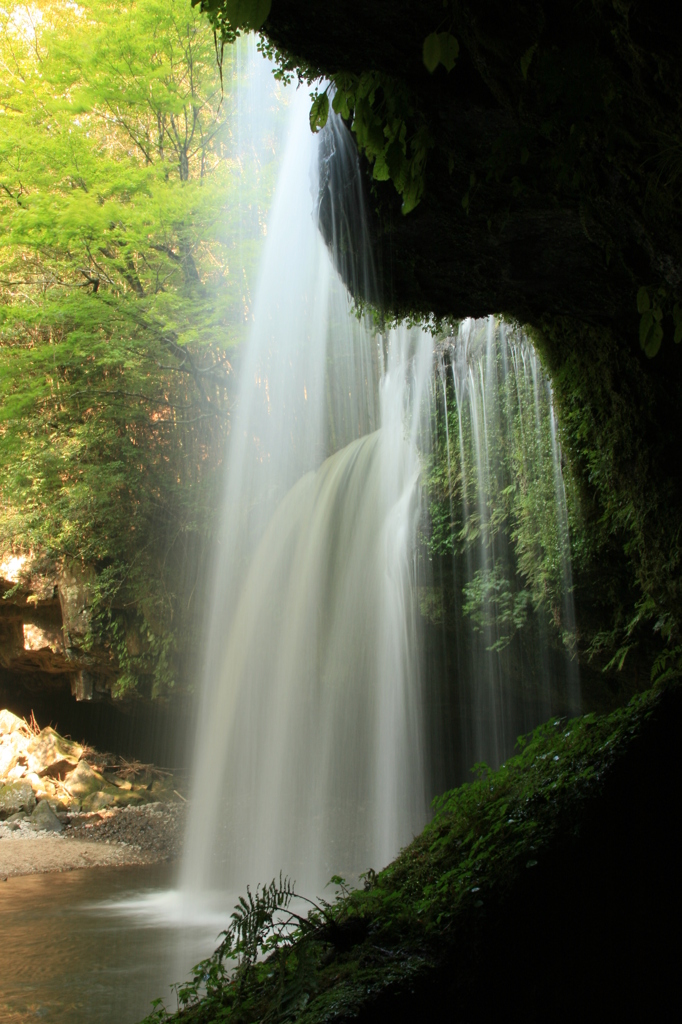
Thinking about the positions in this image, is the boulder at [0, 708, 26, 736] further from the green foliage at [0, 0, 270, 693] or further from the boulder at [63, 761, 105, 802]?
the green foliage at [0, 0, 270, 693]

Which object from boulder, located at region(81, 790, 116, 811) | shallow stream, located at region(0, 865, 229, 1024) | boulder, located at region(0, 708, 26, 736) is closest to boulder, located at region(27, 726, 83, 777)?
boulder, located at region(0, 708, 26, 736)

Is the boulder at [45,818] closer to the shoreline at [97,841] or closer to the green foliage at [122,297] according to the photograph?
the shoreline at [97,841]

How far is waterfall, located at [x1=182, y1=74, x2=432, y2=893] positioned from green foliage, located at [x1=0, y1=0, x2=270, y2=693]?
0.79 metres

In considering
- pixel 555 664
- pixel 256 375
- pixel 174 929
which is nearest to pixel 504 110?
pixel 555 664

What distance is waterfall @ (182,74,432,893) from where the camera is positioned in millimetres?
9297

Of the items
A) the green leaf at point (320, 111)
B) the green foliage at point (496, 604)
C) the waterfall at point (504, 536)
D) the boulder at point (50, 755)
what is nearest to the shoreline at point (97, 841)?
the boulder at point (50, 755)

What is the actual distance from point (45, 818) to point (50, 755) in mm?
1529

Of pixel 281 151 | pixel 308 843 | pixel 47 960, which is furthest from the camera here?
pixel 281 151

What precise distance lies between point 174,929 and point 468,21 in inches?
344

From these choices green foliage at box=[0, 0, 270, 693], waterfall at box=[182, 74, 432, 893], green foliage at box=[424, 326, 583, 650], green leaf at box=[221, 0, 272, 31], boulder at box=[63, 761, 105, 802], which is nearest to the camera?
green leaf at box=[221, 0, 272, 31]

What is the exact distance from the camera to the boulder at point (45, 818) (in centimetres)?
1162

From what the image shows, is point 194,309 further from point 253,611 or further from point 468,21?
point 468,21

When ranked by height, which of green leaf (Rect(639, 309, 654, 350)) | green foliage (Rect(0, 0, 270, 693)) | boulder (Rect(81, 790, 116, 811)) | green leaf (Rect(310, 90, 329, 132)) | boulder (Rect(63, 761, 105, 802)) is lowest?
boulder (Rect(81, 790, 116, 811))

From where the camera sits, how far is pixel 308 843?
9.45 m
